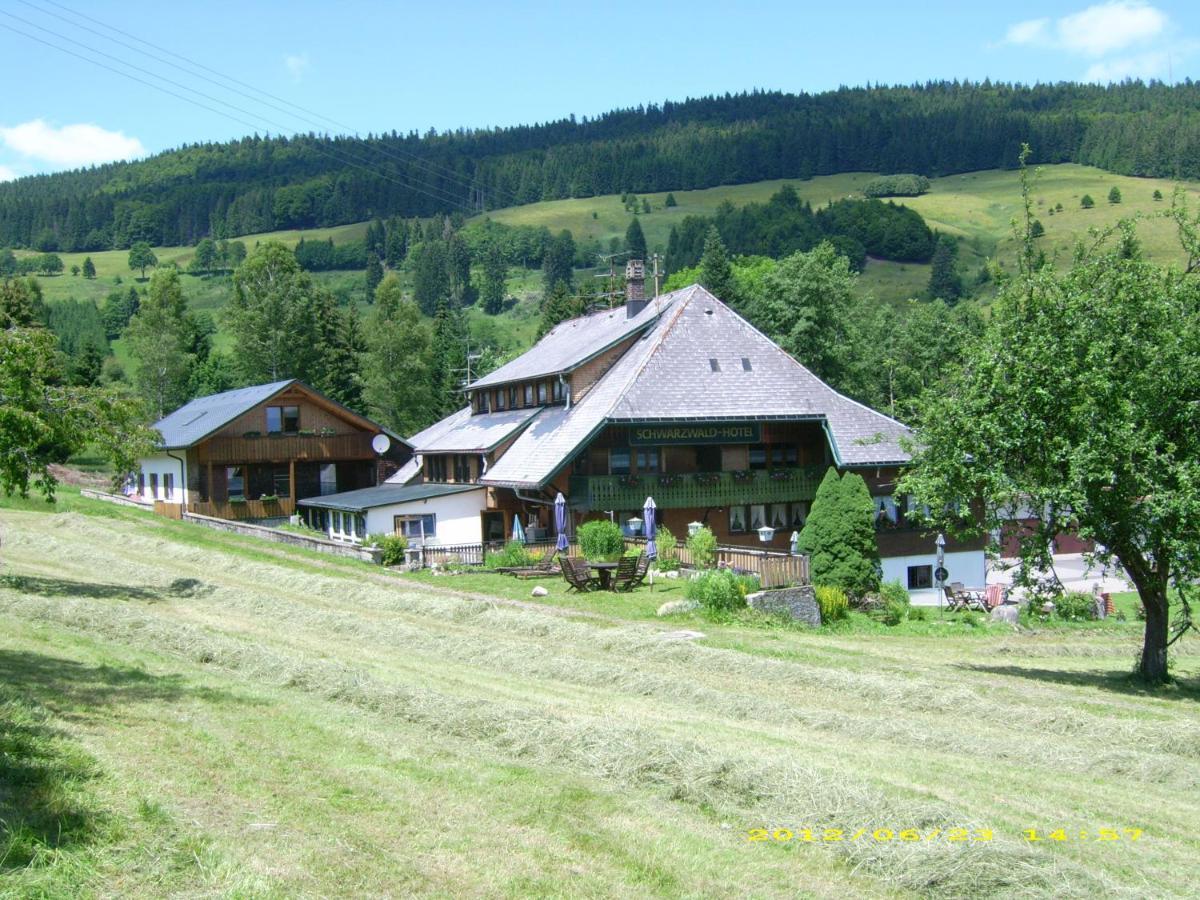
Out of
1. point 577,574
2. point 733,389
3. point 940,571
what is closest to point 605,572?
point 577,574

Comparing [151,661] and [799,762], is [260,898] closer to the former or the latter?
[799,762]

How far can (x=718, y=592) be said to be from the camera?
26828mm

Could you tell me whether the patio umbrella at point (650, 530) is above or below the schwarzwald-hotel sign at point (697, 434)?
below

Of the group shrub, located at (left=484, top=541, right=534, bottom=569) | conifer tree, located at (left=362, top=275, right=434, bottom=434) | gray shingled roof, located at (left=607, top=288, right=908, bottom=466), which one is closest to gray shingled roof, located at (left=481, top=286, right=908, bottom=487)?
gray shingled roof, located at (left=607, top=288, right=908, bottom=466)

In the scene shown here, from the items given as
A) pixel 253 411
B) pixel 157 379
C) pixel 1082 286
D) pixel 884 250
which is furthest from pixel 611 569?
pixel 884 250

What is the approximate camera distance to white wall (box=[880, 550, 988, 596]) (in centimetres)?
4262

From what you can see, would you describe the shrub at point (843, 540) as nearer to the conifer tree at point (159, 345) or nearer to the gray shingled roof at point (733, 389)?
the gray shingled roof at point (733, 389)

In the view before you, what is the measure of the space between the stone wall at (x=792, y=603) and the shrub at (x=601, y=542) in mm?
8024

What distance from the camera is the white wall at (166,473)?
52.6 meters

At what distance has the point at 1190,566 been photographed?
63.6 feet

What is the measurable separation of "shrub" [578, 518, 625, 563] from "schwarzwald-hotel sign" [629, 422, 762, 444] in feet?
23.2

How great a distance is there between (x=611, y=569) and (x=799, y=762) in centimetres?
1886

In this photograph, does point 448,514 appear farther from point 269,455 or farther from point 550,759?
point 550,759

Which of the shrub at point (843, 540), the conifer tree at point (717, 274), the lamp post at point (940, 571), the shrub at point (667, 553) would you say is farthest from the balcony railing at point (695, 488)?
the conifer tree at point (717, 274)
